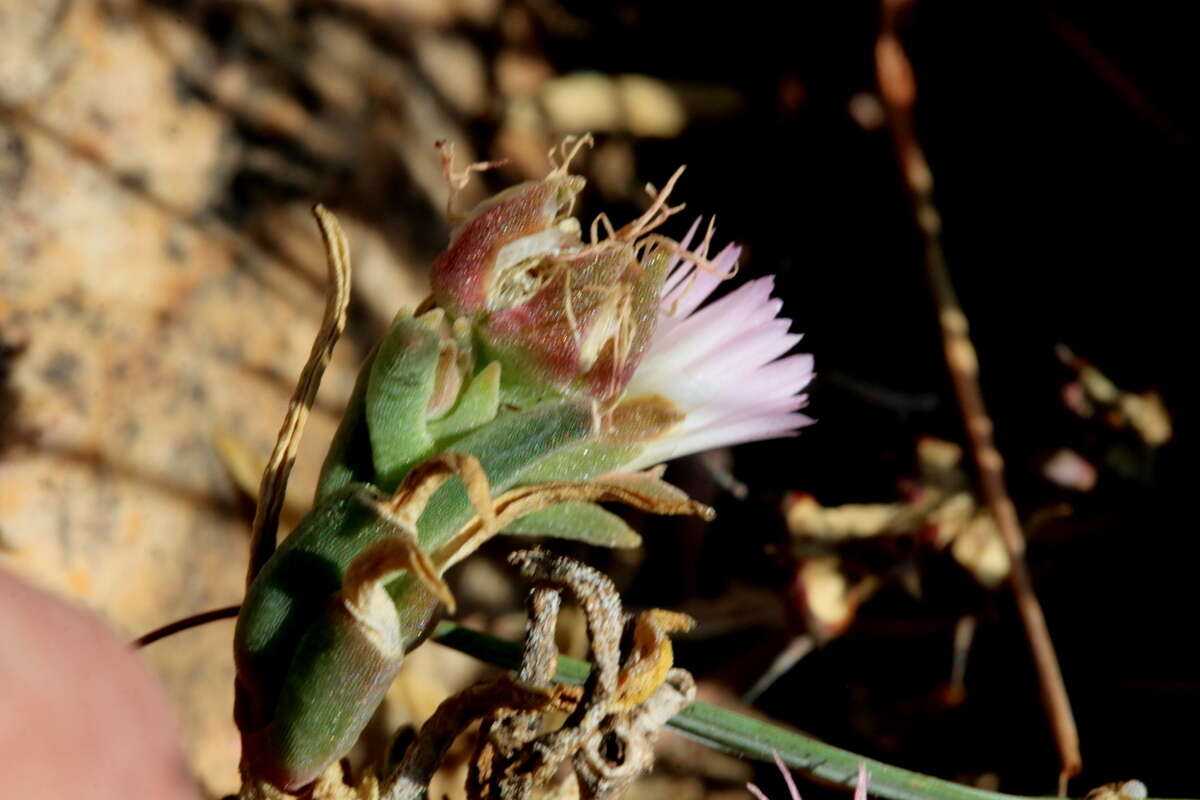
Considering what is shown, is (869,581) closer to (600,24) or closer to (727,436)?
(727,436)

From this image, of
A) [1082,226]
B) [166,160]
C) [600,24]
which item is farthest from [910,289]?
[166,160]

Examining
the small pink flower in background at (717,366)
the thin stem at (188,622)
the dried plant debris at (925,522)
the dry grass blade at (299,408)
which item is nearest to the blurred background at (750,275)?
the dried plant debris at (925,522)

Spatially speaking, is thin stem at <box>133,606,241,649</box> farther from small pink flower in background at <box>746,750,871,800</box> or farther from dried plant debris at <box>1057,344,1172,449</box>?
dried plant debris at <box>1057,344,1172,449</box>

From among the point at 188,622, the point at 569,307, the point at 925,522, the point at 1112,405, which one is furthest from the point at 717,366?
the point at 1112,405

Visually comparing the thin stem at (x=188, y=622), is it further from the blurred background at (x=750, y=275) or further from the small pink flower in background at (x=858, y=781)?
the small pink flower in background at (x=858, y=781)

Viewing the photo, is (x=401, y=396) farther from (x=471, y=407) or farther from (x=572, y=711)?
(x=572, y=711)

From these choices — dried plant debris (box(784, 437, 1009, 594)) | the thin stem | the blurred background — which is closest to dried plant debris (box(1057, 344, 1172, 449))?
the blurred background
